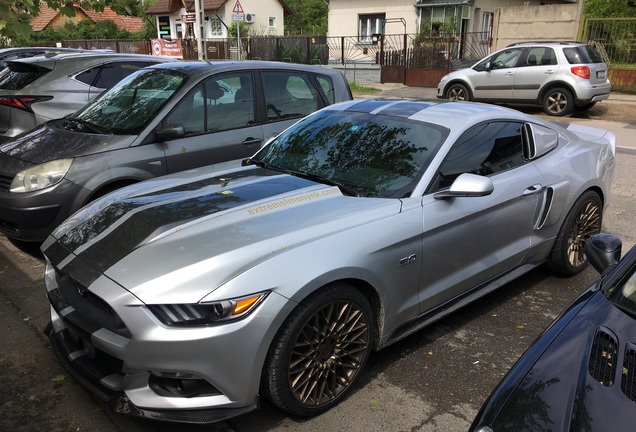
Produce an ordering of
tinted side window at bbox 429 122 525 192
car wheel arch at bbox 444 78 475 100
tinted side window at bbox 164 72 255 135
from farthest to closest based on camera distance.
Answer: car wheel arch at bbox 444 78 475 100
tinted side window at bbox 164 72 255 135
tinted side window at bbox 429 122 525 192

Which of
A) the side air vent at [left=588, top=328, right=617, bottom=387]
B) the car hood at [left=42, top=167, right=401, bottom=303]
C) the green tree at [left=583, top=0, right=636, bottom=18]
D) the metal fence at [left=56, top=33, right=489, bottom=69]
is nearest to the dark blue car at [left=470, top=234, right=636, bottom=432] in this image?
the side air vent at [left=588, top=328, right=617, bottom=387]

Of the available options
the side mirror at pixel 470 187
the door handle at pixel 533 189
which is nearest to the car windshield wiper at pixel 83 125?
the side mirror at pixel 470 187

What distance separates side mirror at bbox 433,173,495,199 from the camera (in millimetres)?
3342

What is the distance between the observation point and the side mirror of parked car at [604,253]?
2.80 meters

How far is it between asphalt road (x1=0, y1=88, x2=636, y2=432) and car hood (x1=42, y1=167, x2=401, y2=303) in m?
0.79

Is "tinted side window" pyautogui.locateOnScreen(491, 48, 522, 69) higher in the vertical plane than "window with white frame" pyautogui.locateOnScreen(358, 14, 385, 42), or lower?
lower

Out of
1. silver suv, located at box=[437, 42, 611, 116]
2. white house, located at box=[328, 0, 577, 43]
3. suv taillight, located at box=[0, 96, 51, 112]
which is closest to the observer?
suv taillight, located at box=[0, 96, 51, 112]

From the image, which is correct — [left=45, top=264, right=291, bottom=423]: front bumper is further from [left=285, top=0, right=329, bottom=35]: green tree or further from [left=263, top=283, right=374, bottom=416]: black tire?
[left=285, top=0, right=329, bottom=35]: green tree

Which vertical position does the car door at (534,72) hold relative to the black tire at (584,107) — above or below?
above

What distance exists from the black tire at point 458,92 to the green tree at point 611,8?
18.7 meters

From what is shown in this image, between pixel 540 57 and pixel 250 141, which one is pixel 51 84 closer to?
pixel 250 141

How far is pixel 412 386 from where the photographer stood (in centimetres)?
327

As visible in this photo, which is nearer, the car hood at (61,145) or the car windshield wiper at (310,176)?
the car windshield wiper at (310,176)

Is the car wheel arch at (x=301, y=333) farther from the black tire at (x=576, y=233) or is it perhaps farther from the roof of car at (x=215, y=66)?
the roof of car at (x=215, y=66)
